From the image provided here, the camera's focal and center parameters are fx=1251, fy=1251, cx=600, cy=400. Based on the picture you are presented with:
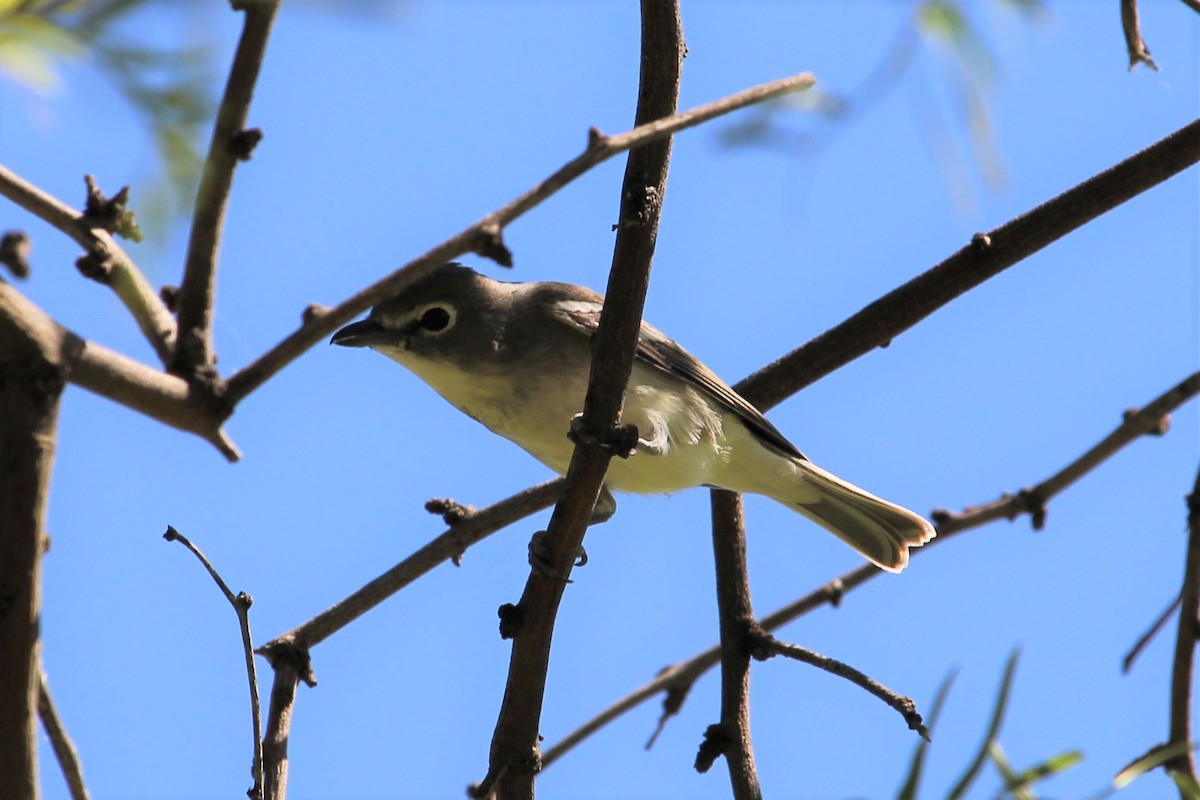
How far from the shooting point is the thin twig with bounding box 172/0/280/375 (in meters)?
2.26

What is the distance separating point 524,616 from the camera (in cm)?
316

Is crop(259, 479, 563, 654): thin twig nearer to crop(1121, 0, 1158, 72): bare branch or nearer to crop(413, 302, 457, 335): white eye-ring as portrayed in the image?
crop(413, 302, 457, 335): white eye-ring

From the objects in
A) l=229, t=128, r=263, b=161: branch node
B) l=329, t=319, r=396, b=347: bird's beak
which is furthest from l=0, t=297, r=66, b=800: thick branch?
l=329, t=319, r=396, b=347: bird's beak

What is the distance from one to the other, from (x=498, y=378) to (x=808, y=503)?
1830 millimetres

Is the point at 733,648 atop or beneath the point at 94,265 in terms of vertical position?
atop

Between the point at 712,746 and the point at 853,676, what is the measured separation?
1.71 ft

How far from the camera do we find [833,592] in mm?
4676

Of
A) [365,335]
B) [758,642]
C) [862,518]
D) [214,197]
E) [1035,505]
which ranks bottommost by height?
[214,197]

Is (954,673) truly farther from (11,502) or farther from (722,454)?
(722,454)

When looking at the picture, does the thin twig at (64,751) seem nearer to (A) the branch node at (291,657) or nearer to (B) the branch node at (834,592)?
(A) the branch node at (291,657)

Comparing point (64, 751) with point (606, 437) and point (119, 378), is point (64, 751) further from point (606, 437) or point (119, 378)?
point (606, 437)

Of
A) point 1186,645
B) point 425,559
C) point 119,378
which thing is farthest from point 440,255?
point 1186,645

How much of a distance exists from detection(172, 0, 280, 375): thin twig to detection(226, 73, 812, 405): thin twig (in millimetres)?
177

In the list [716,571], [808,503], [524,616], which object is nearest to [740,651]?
[716,571]
